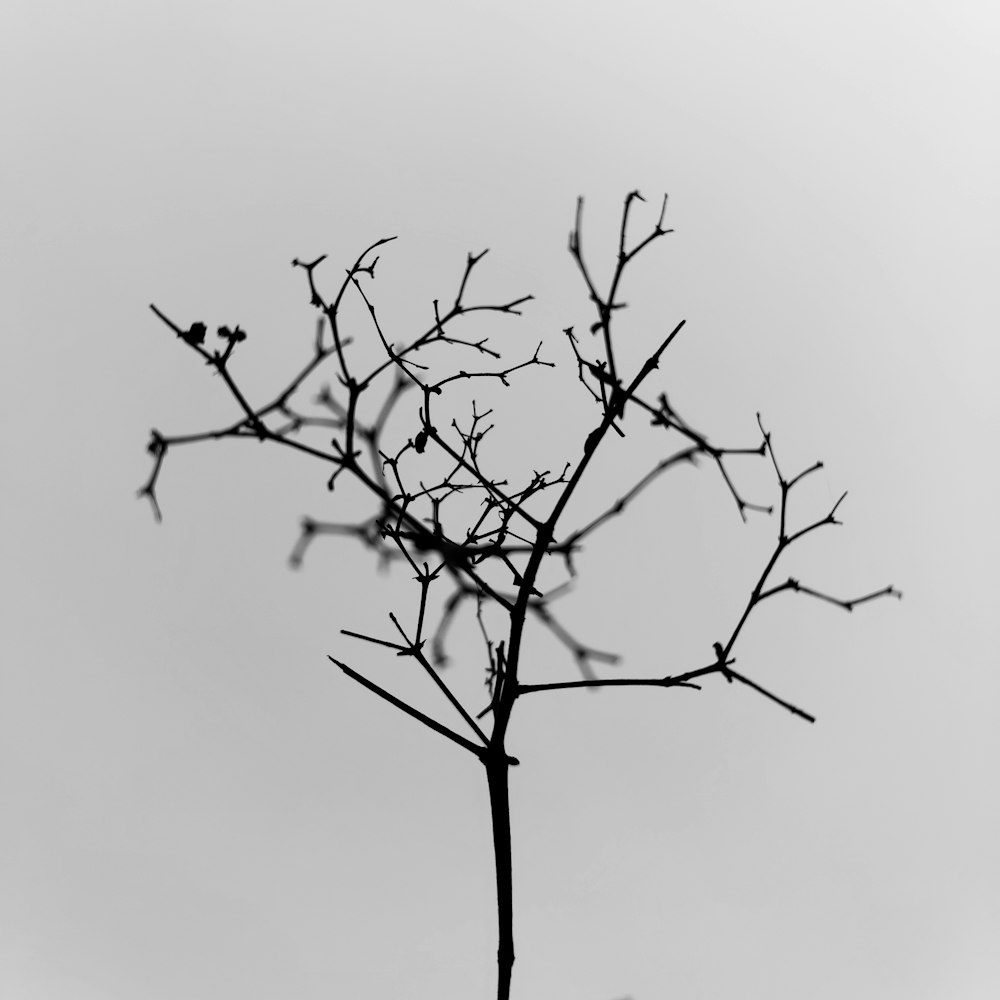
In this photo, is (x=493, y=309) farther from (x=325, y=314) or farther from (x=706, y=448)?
(x=706, y=448)

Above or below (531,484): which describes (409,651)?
below

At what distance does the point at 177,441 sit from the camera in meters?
1.41

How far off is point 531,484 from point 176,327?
1042 mm

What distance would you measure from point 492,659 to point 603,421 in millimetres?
863

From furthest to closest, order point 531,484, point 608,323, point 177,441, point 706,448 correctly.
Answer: point 531,484, point 608,323, point 706,448, point 177,441

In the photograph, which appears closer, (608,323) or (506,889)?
(608,323)

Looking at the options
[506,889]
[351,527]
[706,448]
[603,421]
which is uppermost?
[603,421]

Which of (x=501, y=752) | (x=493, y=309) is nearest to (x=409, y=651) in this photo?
(x=501, y=752)

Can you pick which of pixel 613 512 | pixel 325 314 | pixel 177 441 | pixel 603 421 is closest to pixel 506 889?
pixel 613 512

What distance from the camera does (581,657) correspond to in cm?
182

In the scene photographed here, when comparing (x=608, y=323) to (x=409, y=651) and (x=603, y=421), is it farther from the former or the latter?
(x=409, y=651)

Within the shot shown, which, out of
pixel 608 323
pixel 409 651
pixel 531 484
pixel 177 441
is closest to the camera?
pixel 177 441

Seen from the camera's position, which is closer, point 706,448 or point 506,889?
point 706,448

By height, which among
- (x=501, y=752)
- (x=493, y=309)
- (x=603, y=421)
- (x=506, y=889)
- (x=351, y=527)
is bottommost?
(x=506, y=889)
